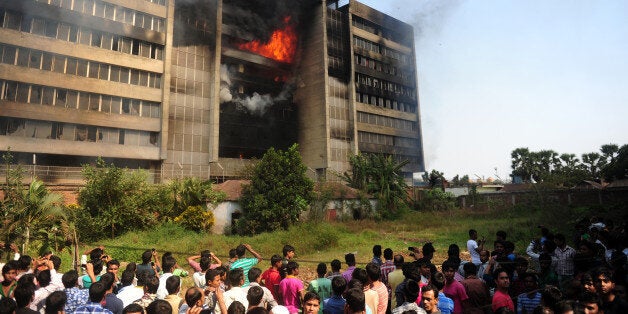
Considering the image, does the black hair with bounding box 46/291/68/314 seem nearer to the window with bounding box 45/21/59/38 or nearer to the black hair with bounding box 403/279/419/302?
the black hair with bounding box 403/279/419/302

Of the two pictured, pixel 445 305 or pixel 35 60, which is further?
pixel 35 60

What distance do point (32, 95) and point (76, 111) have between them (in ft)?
9.75

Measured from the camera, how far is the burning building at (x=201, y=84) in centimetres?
2744

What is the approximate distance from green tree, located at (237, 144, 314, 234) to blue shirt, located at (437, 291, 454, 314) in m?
18.8

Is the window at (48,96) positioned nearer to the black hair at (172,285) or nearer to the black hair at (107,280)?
the black hair at (107,280)

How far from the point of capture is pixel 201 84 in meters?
35.5

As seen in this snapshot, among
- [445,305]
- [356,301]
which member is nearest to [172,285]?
[356,301]

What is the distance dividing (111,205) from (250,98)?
77.5ft

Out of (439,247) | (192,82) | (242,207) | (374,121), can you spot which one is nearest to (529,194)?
(439,247)

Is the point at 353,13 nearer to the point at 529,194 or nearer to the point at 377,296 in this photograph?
the point at 529,194

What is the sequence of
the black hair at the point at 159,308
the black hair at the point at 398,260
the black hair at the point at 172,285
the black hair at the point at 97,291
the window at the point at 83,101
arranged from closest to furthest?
the black hair at the point at 159,308
the black hair at the point at 97,291
the black hair at the point at 172,285
the black hair at the point at 398,260
the window at the point at 83,101

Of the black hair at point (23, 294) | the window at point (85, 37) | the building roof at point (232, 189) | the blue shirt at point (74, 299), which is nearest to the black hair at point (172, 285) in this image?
the blue shirt at point (74, 299)

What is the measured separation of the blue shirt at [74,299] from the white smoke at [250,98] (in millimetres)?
34982

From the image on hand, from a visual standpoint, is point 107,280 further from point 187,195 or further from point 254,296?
point 187,195
